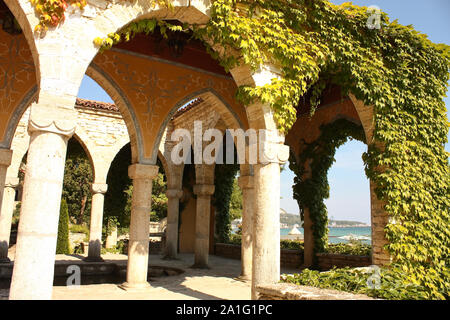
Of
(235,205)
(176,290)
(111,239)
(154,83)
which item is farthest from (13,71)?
(235,205)

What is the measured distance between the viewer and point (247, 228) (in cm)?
823

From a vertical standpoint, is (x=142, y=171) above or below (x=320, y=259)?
above

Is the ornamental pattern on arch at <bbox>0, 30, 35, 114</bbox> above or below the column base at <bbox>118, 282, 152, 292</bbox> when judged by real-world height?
above

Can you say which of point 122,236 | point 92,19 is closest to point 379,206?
point 92,19

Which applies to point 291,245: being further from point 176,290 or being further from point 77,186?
point 77,186

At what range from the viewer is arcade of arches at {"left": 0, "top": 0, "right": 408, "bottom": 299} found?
3.50 metres

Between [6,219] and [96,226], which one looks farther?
[96,226]

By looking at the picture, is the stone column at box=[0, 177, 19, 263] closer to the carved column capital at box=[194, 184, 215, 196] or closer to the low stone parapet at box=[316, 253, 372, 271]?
the carved column capital at box=[194, 184, 215, 196]

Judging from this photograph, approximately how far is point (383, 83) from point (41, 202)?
5.79m

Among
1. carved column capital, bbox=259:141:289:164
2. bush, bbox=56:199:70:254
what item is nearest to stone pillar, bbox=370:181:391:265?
carved column capital, bbox=259:141:289:164

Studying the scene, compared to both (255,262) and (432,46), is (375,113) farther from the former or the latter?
(255,262)

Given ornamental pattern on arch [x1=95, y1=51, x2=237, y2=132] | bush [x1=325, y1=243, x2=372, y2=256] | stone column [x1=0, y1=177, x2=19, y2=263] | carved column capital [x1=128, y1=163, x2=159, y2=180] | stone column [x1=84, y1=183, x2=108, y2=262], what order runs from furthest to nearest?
stone column [x1=84, y1=183, x2=108, y2=262] → bush [x1=325, y1=243, x2=372, y2=256] → stone column [x1=0, y1=177, x2=19, y2=263] → ornamental pattern on arch [x1=95, y1=51, x2=237, y2=132] → carved column capital [x1=128, y1=163, x2=159, y2=180]

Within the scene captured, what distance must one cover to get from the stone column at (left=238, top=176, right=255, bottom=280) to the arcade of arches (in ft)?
0.08
